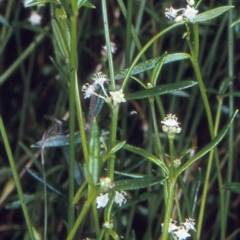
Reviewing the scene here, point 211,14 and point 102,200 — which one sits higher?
point 211,14

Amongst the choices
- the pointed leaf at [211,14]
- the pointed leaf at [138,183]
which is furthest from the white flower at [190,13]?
the pointed leaf at [138,183]

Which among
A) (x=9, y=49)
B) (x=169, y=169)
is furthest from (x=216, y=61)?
(x=169, y=169)

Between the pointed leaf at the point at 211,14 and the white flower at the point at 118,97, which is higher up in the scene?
the pointed leaf at the point at 211,14

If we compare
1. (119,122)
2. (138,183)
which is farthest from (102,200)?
(119,122)

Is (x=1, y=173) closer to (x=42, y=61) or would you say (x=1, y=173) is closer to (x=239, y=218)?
(x=42, y=61)

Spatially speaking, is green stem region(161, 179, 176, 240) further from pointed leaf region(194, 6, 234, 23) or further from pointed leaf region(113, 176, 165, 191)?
pointed leaf region(194, 6, 234, 23)

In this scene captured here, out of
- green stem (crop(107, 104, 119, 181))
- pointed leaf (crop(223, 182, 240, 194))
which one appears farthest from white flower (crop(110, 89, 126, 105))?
pointed leaf (crop(223, 182, 240, 194))

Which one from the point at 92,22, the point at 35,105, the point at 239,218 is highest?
the point at 92,22

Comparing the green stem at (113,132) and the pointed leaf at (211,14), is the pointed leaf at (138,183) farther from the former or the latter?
the pointed leaf at (211,14)

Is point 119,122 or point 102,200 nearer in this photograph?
point 102,200

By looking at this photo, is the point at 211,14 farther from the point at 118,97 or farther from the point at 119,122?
the point at 119,122

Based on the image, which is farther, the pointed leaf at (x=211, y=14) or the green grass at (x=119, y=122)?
the green grass at (x=119, y=122)
